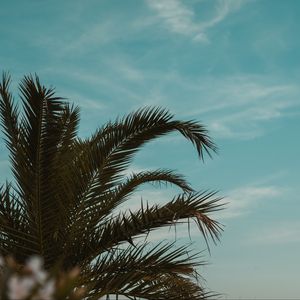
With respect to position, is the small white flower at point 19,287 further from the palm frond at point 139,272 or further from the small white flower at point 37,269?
the palm frond at point 139,272

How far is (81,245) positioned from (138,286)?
135 centimetres

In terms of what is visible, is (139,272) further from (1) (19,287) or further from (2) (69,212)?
(1) (19,287)

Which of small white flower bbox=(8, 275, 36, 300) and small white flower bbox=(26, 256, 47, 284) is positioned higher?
small white flower bbox=(26, 256, 47, 284)

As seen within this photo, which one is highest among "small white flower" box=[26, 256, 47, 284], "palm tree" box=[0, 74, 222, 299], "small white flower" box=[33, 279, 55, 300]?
"palm tree" box=[0, 74, 222, 299]

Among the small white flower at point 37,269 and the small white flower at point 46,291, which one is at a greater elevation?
the small white flower at point 37,269

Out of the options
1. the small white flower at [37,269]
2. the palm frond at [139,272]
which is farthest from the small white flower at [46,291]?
the palm frond at [139,272]

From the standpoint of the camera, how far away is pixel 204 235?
8.41 m

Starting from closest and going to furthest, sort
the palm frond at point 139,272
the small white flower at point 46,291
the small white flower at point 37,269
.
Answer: the small white flower at point 37,269 < the small white flower at point 46,291 < the palm frond at point 139,272

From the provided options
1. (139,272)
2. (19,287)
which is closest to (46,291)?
(19,287)

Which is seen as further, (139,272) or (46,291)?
(139,272)

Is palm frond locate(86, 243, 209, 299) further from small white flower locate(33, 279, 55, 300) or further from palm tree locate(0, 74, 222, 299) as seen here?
small white flower locate(33, 279, 55, 300)

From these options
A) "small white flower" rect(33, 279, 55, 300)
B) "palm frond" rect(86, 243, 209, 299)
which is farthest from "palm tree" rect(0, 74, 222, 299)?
"small white flower" rect(33, 279, 55, 300)

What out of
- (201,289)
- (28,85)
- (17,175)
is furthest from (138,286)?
(28,85)

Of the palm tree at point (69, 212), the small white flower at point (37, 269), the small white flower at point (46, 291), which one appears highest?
the palm tree at point (69, 212)
